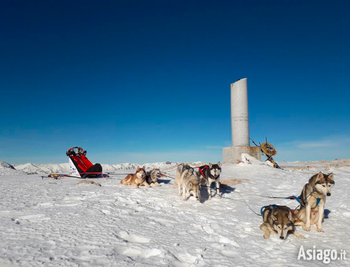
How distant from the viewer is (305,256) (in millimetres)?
4277

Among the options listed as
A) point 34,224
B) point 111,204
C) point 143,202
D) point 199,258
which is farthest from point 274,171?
point 34,224

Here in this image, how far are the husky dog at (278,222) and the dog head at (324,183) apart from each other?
913 millimetres

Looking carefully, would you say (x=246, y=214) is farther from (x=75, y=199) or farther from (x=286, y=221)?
(x=75, y=199)

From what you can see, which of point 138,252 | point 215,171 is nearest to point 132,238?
point 138,252

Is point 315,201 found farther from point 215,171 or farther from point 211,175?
point 211,175

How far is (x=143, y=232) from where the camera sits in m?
4.71

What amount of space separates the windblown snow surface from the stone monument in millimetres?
12083

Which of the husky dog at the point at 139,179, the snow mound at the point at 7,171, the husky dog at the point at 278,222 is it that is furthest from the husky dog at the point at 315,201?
the snow mound at the point at 7,171

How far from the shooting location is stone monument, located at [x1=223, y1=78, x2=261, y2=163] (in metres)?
20.2

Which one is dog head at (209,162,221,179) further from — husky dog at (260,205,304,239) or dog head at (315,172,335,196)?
dog head at (315,172,335,196)

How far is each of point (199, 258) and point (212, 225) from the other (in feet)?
6.08

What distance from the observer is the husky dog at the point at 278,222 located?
4.77 metres

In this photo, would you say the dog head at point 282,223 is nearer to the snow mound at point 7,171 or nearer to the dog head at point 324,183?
the dog head at point 324,183

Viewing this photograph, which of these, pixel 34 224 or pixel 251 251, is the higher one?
pixel 34 224
